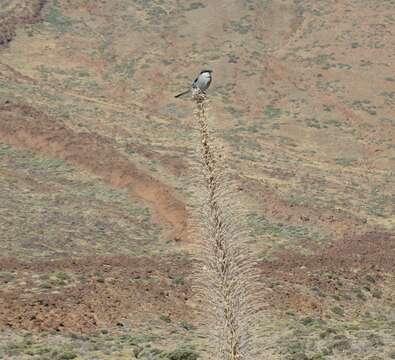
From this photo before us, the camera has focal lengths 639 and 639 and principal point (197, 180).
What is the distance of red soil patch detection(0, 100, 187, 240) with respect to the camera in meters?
41.6

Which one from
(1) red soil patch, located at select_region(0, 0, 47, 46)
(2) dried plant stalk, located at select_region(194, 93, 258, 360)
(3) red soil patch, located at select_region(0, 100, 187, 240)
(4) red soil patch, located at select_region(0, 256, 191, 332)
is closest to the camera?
(2) dried plant stalk, located at select_region(194, 93, 258, 360)

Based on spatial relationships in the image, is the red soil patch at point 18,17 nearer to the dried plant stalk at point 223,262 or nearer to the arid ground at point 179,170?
the arid ground at point 179,170

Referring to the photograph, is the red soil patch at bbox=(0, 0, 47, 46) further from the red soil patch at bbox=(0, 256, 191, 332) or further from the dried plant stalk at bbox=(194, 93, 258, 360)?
the dried plant stalk at bbox=(194, 93, 258, 360)

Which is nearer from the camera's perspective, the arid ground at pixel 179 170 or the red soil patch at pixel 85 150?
the arid ground at pixel 179 170

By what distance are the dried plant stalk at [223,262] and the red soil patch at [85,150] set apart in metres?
31.9

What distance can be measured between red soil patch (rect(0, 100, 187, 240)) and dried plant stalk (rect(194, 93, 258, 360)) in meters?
31.9

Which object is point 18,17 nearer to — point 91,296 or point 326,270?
point 326,270

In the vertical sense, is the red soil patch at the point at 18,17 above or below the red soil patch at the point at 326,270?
above

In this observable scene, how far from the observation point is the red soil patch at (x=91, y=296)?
2216 centimetres

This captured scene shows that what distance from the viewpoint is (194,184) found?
684cm

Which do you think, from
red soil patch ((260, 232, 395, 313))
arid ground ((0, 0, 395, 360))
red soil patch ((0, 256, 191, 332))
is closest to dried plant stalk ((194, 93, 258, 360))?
arid ground ((0, 0, 395, 360))

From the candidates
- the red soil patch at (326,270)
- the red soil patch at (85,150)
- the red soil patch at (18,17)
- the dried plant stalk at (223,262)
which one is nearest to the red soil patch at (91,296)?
the red soil patch at (326,270)

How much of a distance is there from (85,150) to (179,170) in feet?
22.4

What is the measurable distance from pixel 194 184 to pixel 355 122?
63798mm
